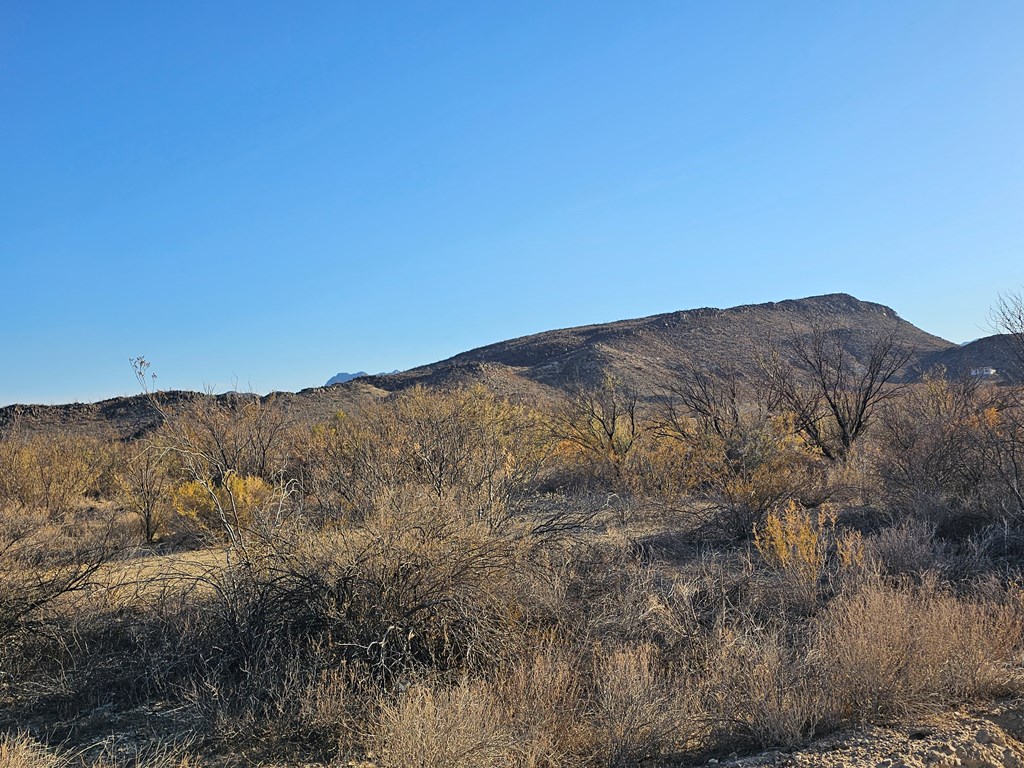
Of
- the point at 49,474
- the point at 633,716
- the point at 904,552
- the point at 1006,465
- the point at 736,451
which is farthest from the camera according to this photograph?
the point at 49,474

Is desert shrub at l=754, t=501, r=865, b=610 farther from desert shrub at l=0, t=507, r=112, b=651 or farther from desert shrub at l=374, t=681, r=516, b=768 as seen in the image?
desert shrub at l=0, t=507, r=112, b=651

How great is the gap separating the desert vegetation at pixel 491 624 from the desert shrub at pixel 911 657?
0.7 inches

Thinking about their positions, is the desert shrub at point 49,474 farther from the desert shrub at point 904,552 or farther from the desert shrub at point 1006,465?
the desert shrub at point 1006,465

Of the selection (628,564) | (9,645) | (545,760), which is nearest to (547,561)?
(628,564)

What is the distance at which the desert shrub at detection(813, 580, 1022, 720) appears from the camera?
196 inches

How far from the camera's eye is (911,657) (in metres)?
5.20

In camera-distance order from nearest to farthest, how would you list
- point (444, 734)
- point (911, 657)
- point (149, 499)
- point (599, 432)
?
point (444, 734) → point (911, 657) → point (149, 499) → point (599, 432)

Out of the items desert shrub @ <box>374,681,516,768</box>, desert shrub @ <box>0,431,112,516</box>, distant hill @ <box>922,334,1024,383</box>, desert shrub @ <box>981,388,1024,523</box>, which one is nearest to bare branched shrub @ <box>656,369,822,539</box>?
desert shrub @ <box>981,388,1024,523</box>

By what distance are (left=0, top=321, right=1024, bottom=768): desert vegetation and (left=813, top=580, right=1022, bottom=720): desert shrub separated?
0.06 feet

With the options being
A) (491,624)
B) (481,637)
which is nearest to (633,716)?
(481,637)

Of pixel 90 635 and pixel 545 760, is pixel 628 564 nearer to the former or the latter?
pixel 545 760

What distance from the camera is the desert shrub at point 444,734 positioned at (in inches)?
171

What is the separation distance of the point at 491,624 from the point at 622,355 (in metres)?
53.3

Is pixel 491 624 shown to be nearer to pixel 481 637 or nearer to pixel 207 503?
pixel 481 637
